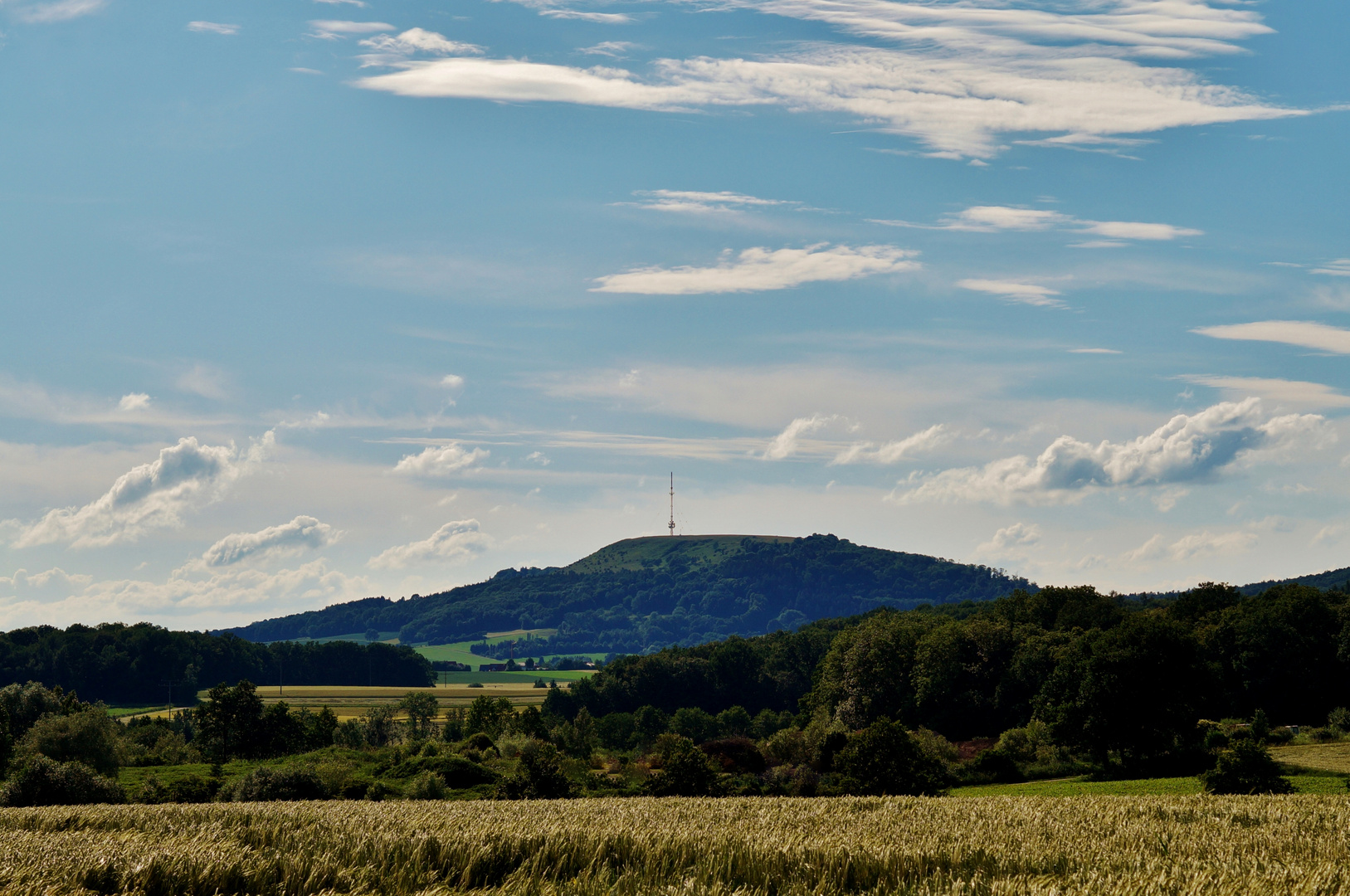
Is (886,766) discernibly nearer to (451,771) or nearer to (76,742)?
(451,771)

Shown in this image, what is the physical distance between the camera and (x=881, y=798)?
81.2ft

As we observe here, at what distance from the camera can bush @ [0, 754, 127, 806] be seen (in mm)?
49719

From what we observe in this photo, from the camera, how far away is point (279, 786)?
176 feet

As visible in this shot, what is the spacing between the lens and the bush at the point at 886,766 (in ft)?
174

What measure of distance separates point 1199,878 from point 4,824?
20.4 m

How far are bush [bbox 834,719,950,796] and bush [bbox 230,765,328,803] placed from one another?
93.0 ft

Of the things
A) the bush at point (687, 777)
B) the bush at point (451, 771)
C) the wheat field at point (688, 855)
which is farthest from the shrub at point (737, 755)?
the wheat field at point (688, 855)

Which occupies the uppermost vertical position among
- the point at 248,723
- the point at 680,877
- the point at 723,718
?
the point at 680,877

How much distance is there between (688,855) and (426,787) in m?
51.3

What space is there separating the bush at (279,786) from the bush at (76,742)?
31796 mm

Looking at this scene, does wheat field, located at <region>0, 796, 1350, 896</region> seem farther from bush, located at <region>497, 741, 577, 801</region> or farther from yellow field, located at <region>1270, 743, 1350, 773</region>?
yellow field, located at <region>1270, 743, 1350, 773</region>

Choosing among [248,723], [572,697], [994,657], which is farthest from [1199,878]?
[572,697]

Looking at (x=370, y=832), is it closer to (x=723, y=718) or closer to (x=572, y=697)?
(x=723, y=718)

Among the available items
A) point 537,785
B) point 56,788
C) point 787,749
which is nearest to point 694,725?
point 787,749
